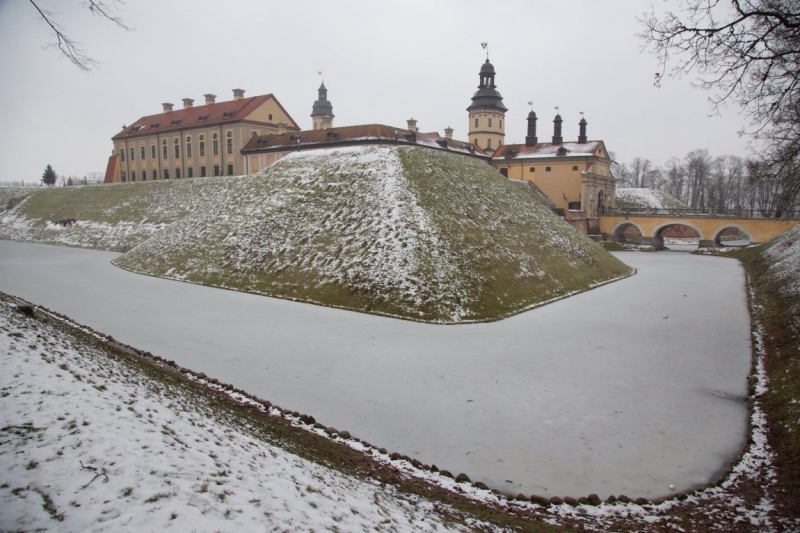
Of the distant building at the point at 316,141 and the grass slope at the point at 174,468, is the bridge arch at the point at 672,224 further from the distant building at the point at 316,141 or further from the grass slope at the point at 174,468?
the grass slope at the point at 174,468

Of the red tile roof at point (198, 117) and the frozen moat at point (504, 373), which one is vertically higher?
the red tile roof at point (198, 117)

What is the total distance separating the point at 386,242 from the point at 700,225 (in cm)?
4805

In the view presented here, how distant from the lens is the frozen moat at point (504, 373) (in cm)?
959

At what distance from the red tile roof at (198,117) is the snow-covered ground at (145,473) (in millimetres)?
57685

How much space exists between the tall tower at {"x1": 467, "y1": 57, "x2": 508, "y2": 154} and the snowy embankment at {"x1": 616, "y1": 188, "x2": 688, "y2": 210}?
2401cm

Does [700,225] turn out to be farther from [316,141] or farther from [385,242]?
[385,242]

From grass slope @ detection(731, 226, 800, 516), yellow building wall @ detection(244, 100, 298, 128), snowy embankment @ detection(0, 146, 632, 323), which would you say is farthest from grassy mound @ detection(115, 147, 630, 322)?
yellow building wall @ detection(244, 100, 298, 128)

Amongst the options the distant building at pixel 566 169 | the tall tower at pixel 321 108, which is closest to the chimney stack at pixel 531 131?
the distant building at pixel 566 169

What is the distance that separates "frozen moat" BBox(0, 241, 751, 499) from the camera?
959 cm

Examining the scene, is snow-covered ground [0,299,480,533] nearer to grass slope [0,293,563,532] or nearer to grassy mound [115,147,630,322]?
grass slope [0,293,563,532]

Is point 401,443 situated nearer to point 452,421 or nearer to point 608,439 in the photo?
point 452,421

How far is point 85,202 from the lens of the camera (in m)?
60.2

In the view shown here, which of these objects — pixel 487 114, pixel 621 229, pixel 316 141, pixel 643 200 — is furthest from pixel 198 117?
pixel 643 200

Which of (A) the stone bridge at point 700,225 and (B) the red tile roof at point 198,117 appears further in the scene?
(B) the red tile roof at point 198,117
